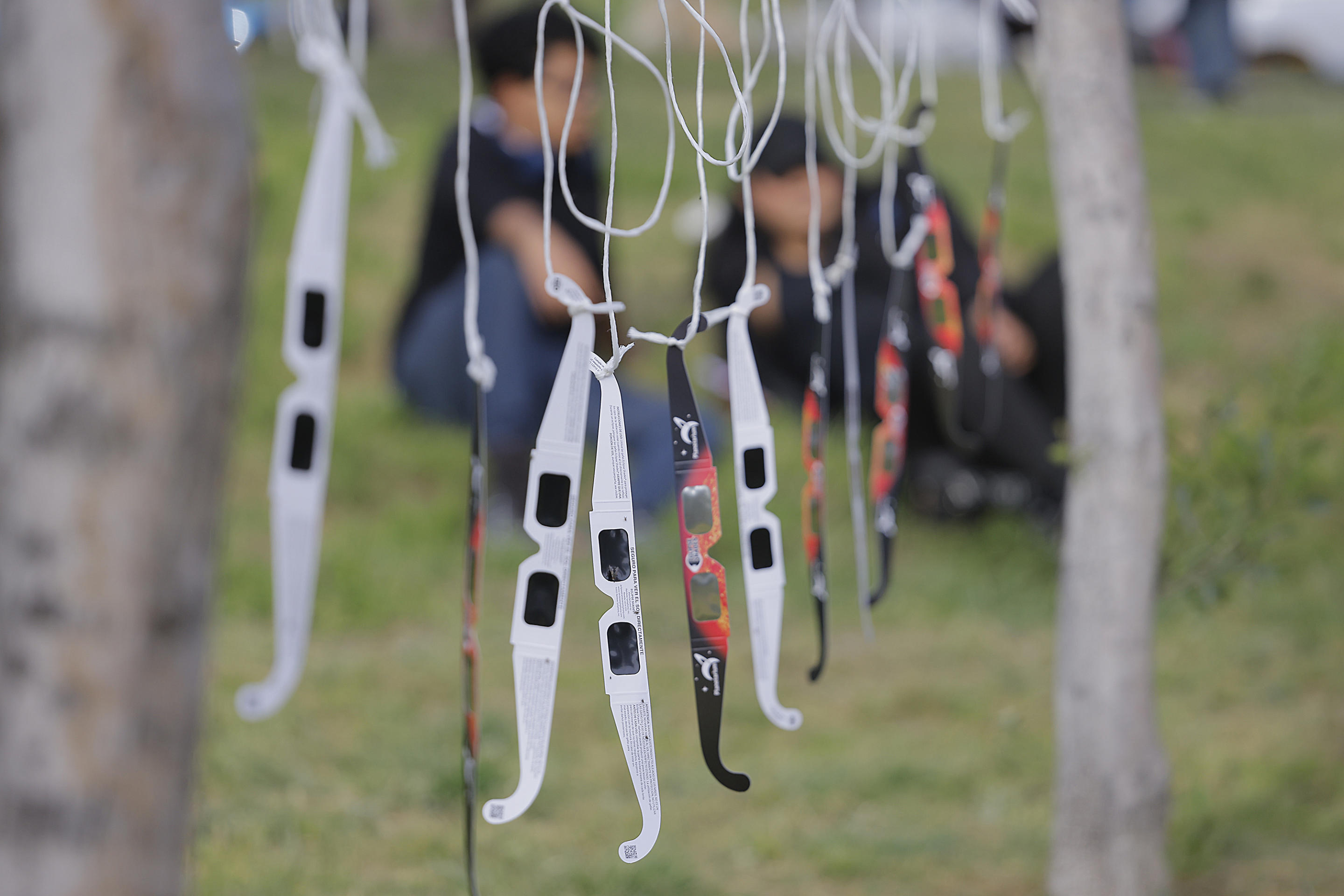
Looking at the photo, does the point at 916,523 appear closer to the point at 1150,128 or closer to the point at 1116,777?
the point at 1116,777

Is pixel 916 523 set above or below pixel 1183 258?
below

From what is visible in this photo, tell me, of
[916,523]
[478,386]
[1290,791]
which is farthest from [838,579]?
[478,386]

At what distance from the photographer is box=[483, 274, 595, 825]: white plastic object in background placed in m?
1.24

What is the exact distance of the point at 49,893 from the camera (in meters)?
0.89

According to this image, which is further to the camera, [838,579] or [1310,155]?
[1310,155]

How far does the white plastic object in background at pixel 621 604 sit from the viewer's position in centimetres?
121

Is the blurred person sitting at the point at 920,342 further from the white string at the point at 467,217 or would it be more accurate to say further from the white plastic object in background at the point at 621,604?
the white plastic object in background at the point at 621,604

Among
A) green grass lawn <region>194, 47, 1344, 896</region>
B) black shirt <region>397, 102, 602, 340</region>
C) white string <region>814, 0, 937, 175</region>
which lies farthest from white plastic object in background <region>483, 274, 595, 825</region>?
black shirt <region>397, 102, 602, 340</region>

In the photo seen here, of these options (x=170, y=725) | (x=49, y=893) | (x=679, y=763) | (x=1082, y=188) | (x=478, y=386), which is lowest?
(x=679, y=763)

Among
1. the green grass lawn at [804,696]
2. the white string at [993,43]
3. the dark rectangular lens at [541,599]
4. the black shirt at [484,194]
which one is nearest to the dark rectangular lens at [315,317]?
the green grass lawn at [804,696]

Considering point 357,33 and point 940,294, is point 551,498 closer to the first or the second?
point 357,33

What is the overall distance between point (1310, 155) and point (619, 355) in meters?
6.73

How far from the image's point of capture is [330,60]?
132cm

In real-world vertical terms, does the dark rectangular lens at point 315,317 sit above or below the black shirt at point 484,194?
below
